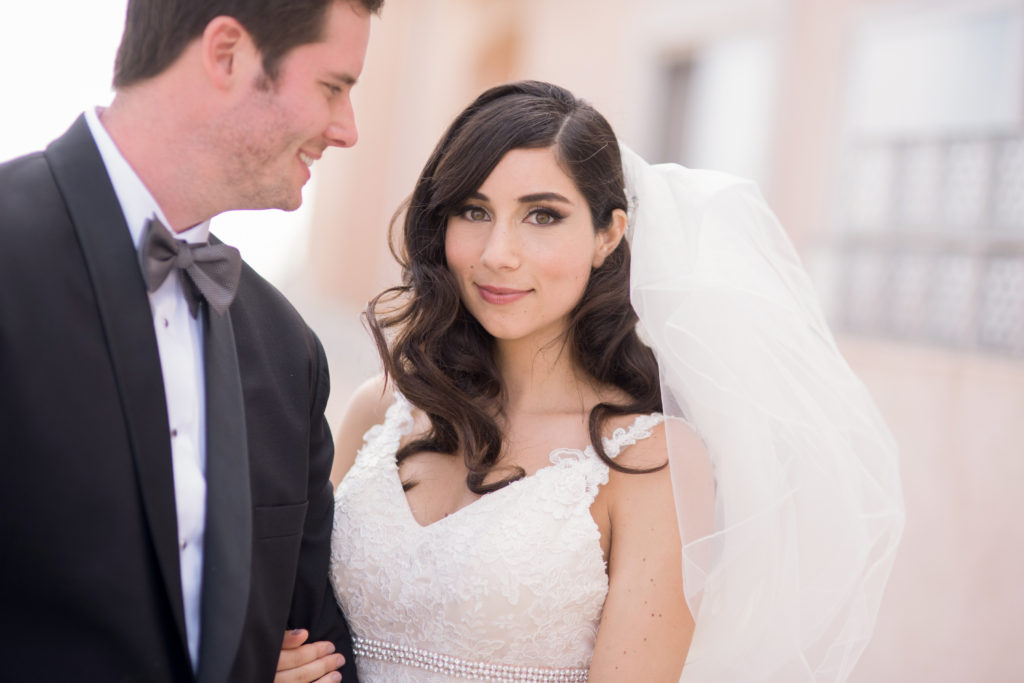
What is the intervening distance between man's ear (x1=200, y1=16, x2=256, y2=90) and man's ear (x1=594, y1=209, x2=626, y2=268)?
1209 millimetres

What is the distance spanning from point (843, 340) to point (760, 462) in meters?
4.73

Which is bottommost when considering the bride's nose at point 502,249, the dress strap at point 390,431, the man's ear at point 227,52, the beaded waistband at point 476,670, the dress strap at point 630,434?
the beaded waistband at point 476,670

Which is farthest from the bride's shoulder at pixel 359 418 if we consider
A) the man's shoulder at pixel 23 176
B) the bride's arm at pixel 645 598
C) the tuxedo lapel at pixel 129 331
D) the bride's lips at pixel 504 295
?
the man's shoulder at pixel 23 176

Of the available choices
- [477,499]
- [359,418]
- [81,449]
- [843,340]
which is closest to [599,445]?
[477,499]

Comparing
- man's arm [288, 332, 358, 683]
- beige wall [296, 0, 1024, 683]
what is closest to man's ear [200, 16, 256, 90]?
man's arm [288, 332, 358, 683]

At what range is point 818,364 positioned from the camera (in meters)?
2.49

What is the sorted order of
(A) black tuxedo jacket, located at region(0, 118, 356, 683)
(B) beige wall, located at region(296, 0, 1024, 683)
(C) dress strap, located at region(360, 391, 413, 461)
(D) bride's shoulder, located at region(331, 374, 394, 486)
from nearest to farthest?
(A) black tuxedo jacket, located at region(0, 118, 356, 683), (C) dress strap, located at region(360, 391, 413, 461), (D) bride's shoulder, located at region(331, 374, 394, 486), (B) beige wall, located at region(296, 0, 1024, 683)

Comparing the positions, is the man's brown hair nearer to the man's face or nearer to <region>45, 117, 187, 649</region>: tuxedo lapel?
the man's face

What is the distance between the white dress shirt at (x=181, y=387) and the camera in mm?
1637

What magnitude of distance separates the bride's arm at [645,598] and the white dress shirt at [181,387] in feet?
3.15

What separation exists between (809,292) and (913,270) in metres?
4.19

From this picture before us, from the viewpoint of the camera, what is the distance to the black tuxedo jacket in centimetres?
150

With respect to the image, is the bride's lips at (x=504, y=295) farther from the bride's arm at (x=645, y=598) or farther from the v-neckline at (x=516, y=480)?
the bride's arm at (x=645, y=598)

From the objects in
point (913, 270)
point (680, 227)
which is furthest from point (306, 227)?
point (680, 227)
